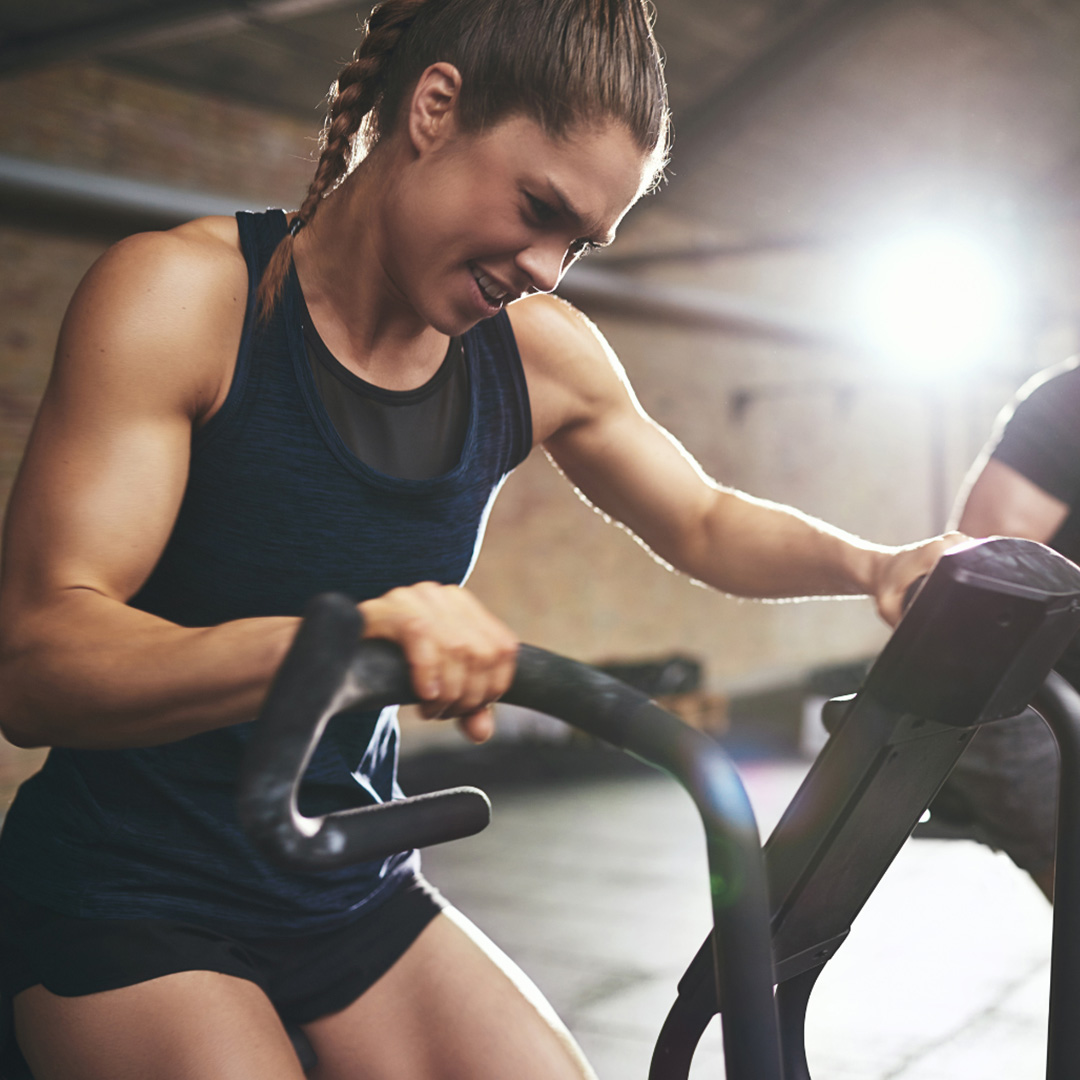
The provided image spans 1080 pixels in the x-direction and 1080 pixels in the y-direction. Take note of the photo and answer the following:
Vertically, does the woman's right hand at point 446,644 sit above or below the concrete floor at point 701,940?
above

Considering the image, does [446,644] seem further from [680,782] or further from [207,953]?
[207,953]

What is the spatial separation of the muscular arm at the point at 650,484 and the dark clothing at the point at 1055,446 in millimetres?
794

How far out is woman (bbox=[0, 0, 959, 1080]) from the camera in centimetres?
91

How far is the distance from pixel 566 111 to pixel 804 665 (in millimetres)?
8745

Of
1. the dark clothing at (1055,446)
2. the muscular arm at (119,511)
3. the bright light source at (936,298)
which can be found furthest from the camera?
the bright light source at (936,298)

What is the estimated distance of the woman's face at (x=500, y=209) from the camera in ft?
3.16

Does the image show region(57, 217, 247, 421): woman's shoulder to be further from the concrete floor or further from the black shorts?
the concrete floor

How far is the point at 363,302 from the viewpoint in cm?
109

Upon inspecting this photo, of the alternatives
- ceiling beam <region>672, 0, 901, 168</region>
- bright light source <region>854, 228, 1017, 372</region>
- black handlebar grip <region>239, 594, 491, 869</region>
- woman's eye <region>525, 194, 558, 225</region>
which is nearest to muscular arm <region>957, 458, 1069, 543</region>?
woman's eye <region>525, 194, 558, 225</region>

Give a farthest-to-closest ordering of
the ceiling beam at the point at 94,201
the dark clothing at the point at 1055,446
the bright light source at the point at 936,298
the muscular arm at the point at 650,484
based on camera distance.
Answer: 1. the bright light source at the point at 936,298
2. the ceiling beam at the point at 94,201
3. the dark clothing at the point at 1055,446
4. the muscular arm at the point at 650,484

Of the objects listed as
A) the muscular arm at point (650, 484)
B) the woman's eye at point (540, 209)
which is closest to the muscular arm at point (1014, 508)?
the muscular arm at point (650, 484)

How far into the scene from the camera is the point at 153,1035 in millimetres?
967

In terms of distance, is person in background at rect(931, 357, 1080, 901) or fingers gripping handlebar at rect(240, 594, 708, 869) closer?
fingers gripping handlebar at rect(240, 594, 708, 869)

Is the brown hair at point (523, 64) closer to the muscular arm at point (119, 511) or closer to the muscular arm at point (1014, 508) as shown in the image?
the muscular arm at point (119, 511)
